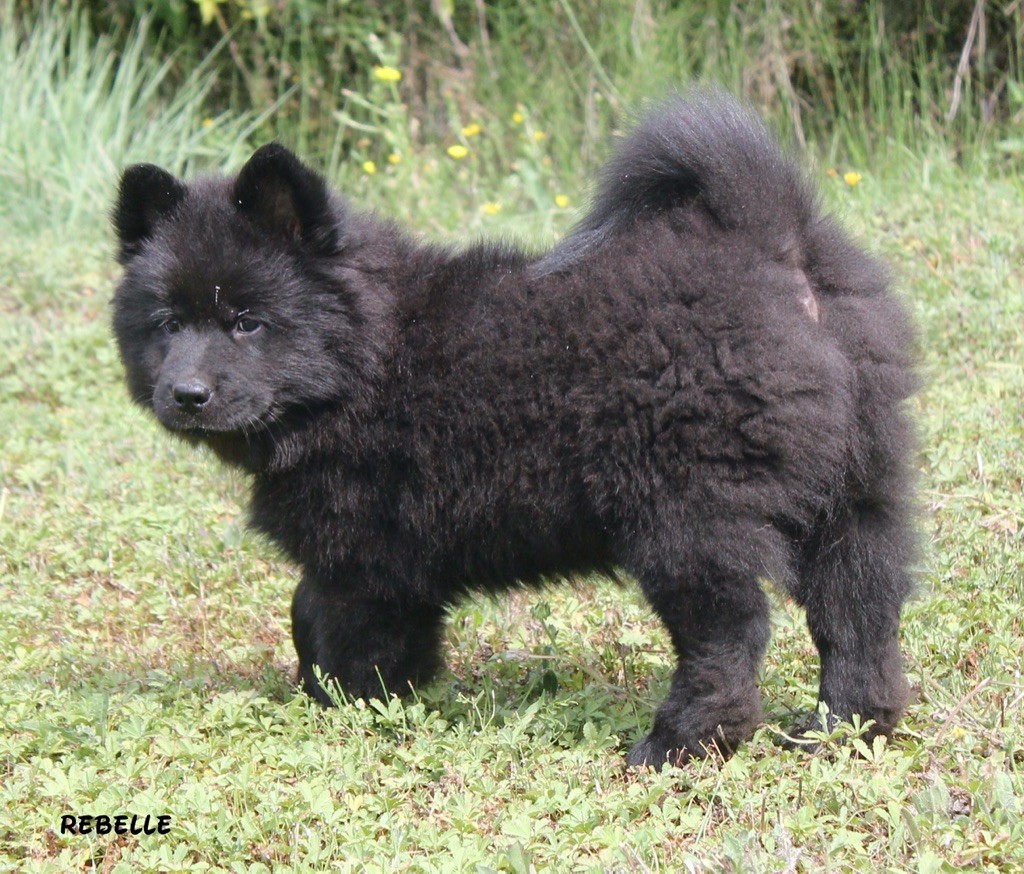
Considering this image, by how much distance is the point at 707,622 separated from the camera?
3070mm

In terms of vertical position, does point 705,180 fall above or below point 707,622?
above

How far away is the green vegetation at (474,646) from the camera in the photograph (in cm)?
278

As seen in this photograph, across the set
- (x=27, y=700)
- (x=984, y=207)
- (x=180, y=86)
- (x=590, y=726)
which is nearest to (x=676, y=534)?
(x=590, y=726)

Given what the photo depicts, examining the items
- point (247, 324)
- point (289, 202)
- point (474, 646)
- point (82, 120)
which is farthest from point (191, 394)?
point (82, 120)

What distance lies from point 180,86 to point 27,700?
639 centimetres

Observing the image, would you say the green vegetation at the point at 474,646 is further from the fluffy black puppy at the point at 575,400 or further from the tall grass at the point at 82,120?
the fluffy black puppy at the point at 575,400

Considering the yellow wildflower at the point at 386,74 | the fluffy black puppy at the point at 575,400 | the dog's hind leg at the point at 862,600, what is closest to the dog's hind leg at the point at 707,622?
the fluffy black puppy at the point at 575,400

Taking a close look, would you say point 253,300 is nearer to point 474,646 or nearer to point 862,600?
point 474,646

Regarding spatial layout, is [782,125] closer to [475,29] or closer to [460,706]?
[475,29]

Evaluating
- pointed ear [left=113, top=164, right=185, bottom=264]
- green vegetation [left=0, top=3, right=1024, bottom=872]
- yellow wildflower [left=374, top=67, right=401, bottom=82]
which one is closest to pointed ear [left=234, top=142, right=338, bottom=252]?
pointed ear [left=113, top=164, right=185, bottom=264]

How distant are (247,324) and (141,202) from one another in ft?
1.63

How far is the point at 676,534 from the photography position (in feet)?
9.87

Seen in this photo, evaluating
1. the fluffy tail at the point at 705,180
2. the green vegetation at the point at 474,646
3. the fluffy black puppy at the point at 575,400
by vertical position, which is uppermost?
the fluffy tail at the point at 705,180

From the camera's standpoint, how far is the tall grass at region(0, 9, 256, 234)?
307 inches
